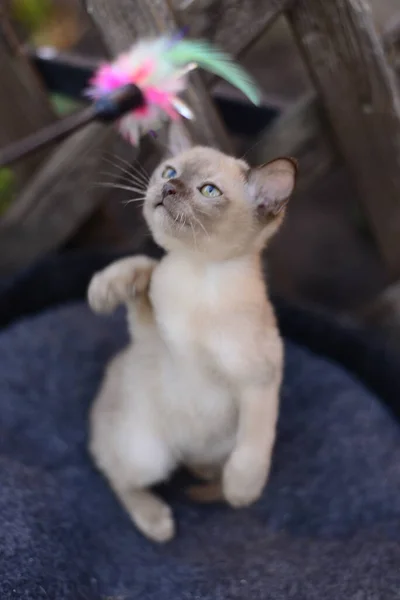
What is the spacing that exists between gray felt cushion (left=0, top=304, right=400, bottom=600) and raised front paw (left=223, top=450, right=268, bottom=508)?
131mm

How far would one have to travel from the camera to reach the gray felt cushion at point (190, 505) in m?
0.87

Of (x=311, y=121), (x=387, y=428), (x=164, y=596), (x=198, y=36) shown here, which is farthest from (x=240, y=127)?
(x=164, y=596)

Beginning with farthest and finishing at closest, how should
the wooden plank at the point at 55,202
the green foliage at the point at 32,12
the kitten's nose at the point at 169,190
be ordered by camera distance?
the green foliage at the point at 32,12 → the wooden plank at the point at 55,202 → the kitten's nose at the point at 169,190

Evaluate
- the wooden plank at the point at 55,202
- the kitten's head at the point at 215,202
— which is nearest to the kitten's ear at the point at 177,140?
the kitten's head at the point at 215,202

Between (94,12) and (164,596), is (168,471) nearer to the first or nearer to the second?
(164,596)

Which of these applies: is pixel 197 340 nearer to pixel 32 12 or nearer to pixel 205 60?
pixel 205 60

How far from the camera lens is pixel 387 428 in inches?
41.7

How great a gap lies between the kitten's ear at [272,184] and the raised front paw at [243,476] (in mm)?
298

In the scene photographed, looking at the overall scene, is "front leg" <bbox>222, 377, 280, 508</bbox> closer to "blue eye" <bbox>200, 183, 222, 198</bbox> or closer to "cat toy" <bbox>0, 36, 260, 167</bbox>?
"blue eye" <bbox>200, 183, 222, 198</bbox>

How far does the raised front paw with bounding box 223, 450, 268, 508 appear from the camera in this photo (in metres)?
0.81

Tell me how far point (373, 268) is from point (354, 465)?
77 cm

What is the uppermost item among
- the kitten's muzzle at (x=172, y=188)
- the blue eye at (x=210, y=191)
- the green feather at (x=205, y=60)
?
the green feather at (x=205, y=60)

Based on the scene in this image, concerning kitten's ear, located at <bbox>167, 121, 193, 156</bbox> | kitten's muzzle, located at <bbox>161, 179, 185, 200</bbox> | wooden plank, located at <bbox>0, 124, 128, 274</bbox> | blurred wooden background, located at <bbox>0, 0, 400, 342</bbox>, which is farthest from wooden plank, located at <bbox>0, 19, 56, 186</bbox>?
kitten's muzzle, located at <bbox>161, 179, 185, 200</bbox>

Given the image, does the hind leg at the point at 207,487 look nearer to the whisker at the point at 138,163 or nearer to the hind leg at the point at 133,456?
the hind leg at the point at 133,456
